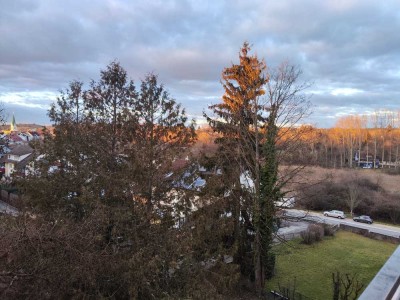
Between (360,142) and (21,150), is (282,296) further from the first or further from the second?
(360,142)

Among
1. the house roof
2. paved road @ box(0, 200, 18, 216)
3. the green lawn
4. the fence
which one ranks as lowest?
the green lawn

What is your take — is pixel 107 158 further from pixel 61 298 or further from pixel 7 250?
pixel 7 250

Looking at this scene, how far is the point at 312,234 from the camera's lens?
26688 mm

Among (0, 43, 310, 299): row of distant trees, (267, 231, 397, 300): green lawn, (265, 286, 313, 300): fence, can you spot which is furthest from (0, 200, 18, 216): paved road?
(267, 231, 397, 300): green lawn

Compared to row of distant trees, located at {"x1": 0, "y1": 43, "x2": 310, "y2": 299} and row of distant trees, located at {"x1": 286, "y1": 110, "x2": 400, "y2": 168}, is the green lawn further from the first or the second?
row of distant trees, located at {"x1": 286, "y1": 110, "x2": 400, "y2": 168}

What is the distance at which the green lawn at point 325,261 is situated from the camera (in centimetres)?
1798

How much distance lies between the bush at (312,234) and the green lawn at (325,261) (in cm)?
46

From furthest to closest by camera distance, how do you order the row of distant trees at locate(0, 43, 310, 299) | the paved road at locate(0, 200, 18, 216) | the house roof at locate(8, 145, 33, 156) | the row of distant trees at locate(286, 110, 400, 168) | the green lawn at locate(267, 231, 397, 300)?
1. the row of distant trees at locate(286, 110, 400, 168)
2. the house roof at locate(8, 145, 33, 156)
3. the green lawn at locate(267, 231, 397, 300)
4. the paved road at locate(0, 200, 18, 216)
5. the row of distant trees at locate(0, 43, 310, 299)

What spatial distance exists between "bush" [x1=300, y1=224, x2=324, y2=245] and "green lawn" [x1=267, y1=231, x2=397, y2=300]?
1.52 ft

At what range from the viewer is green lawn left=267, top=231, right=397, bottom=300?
18.0 metres

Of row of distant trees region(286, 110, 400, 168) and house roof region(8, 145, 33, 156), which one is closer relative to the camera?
house roof region(8, 145, 33, 156)

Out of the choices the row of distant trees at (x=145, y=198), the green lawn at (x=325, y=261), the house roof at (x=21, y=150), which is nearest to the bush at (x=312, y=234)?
the green lawn at (x=325, y=261)

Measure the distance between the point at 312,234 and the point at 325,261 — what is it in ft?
14.9

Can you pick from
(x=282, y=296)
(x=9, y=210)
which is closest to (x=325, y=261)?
(x=282, y=296)
